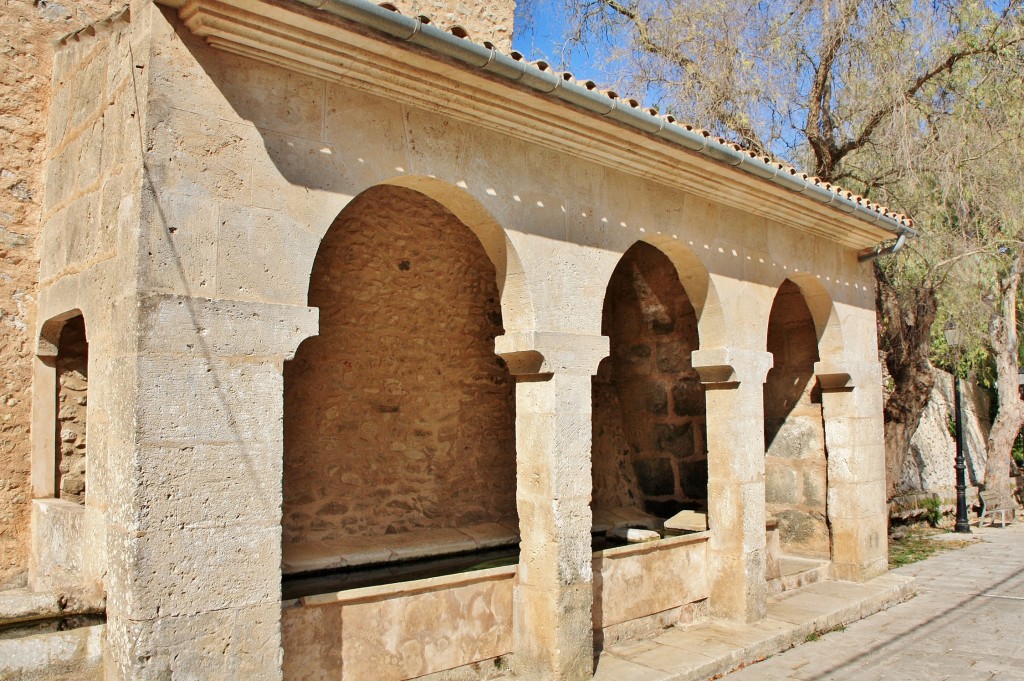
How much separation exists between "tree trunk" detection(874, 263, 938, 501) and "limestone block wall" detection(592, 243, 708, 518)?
358 cm

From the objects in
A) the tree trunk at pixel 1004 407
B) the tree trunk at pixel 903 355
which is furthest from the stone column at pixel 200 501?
the tree trunk at pixel 1004 407

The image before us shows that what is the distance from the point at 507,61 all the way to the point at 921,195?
7.64m

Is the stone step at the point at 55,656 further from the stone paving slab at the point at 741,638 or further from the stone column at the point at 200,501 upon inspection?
the stone paving slab at the point at 741,638

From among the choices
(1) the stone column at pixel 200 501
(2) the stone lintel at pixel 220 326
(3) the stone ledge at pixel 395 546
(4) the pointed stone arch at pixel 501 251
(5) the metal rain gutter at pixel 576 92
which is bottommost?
(3) the stone ledge at pixel 395 546

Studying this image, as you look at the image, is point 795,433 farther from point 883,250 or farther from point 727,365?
point 727,365

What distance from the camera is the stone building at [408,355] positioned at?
3336 mm

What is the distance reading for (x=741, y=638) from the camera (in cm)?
564

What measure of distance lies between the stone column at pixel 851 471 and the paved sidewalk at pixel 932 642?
1.87ft

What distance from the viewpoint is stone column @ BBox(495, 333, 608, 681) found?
4.62 meters

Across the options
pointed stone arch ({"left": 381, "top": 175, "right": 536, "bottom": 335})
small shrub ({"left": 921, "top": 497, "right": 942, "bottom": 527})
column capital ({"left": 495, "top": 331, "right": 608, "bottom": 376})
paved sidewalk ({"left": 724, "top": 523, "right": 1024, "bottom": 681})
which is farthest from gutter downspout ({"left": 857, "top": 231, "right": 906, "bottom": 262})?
small shrub ({"left": 921, "top": 497, "right": 942, "bottom": 527})

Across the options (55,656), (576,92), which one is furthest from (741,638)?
(55,656)

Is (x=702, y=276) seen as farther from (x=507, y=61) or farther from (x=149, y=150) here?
(x=149, y=150)

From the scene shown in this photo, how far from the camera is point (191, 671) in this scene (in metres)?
3.18

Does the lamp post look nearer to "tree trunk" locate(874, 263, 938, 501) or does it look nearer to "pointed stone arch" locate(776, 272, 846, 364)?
"tree trunk" locate(874, 263, 938, 501)
